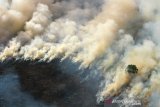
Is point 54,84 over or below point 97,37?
below

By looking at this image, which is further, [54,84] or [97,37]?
[97,37]

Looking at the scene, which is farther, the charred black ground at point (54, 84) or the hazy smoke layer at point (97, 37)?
the hazy smoke layer at point (97, 37)

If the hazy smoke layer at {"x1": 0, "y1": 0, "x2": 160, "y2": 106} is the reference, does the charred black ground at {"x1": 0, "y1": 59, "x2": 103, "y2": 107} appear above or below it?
below

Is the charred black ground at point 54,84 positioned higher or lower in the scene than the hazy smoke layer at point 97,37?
lower

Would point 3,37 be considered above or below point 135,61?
above

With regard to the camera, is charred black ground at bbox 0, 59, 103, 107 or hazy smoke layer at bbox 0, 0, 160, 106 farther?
hazy smoke layer at bbox 0, 0, 160, 106

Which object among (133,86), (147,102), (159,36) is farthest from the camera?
(159,36)

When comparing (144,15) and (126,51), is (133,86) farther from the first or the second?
(144,15)

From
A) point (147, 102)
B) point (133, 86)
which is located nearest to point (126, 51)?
point (133, 86)
